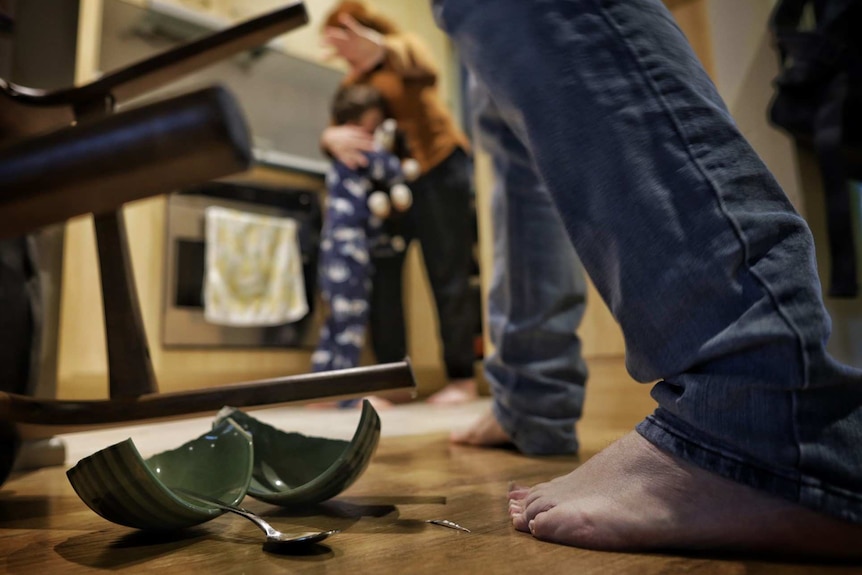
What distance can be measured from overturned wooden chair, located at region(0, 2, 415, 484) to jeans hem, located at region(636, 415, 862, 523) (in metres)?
0.26

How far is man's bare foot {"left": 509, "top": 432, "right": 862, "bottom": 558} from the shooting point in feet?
1.19

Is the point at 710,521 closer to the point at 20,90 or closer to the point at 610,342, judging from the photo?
the point at 20,90

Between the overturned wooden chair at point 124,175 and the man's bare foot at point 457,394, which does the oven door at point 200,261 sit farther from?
the overturned wooden chair at point 124,175

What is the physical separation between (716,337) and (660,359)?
0.13 feet

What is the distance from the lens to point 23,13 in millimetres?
935

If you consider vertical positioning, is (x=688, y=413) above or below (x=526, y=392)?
above

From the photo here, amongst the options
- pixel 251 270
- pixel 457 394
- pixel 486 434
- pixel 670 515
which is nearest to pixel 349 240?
pixel 251 270

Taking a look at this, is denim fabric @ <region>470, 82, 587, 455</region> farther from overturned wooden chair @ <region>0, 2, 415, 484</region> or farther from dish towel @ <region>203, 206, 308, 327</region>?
dish towel @ <region>203, 206, 308, 327</region>

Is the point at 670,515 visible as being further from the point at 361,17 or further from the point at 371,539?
the point at 361,17

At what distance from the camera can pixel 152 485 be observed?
417 millimetres

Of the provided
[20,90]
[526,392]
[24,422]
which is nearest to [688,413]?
[526,392]

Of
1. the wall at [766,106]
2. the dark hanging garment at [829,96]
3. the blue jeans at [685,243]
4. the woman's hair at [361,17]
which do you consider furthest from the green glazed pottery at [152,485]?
the woman's hair at [361,17]

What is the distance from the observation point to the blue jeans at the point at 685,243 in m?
0.36

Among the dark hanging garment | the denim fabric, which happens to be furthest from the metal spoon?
the dark hanging garment
